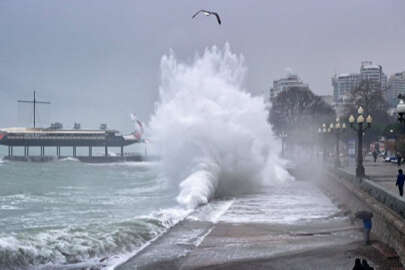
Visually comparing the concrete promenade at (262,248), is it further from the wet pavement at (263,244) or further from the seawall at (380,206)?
the seawall at (380,206)

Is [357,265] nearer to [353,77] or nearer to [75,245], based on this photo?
[75,245]

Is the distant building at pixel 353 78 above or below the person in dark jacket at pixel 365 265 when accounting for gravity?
above

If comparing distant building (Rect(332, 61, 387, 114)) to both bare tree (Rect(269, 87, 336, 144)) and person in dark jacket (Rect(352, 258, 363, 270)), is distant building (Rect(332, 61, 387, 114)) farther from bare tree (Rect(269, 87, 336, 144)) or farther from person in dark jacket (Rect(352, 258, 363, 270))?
person in dark jacket (Rect(352, 258, 363, 270))

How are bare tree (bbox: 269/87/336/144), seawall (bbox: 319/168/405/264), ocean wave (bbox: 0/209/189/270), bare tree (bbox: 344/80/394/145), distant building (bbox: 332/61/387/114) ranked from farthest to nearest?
distant building (bbox: 332/61/387/114), bare tree (bbox: 269/87/336/144), bare tree (bbox: 344/80/394/145), ocean wave (bbox: 0/209/189/270), seawall (bbox: 319/168/405/264)

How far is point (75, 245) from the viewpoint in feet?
42.0

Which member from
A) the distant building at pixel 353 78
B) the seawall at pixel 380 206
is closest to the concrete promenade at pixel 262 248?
the seawall at pixel 380 206

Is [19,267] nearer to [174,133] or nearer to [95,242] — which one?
[95,242]

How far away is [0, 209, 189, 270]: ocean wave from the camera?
1172 cm

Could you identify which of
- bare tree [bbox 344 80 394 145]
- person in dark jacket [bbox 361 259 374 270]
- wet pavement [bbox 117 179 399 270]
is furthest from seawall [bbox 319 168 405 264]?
bare tree [bbox 344 80 394 145]

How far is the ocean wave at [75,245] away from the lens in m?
11.7

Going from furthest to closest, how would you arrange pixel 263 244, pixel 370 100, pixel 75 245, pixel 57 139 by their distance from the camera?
pixel 57 139
pixel 370 100
pixel 263 244
pixel 75 245

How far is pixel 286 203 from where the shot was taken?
22.9m

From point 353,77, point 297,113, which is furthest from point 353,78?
point 297,113

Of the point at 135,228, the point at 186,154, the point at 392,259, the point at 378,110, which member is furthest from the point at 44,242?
the point at 378,110
